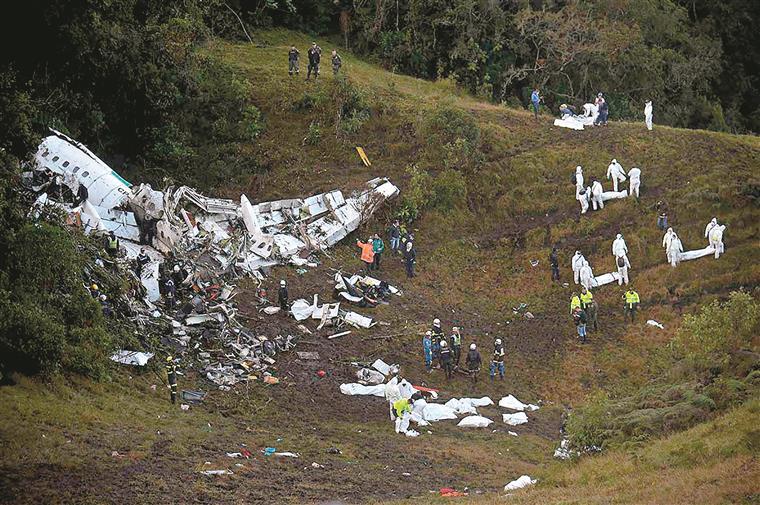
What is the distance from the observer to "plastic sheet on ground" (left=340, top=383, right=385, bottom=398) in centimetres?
2808

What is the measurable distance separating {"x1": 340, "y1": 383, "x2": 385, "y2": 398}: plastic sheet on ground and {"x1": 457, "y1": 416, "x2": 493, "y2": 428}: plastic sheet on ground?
7.51 ft

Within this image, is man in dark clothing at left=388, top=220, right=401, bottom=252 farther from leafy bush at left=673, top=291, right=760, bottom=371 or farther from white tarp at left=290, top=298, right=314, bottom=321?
leafy bush at left=673, top=291, right=760, bottom=371

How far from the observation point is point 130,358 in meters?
26.9

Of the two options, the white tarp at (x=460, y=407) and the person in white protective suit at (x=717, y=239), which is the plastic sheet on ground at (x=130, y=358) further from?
the person in white protective suit at (x=717, y=239)

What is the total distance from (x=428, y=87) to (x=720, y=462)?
103 feet

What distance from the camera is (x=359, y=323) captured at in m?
31.9

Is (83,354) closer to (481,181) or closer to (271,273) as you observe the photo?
(271,273)

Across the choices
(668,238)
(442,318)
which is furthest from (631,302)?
(442,318)

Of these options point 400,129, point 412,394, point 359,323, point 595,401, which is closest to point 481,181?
point 400,129

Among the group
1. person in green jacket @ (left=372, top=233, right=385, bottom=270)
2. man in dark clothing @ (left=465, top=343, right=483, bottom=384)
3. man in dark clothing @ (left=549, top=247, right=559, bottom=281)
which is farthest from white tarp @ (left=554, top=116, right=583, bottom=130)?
man in dark clothing @ (left=465, top=343, right=483, bottom=384)

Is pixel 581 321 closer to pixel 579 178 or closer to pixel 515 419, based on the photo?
pixel 515 419

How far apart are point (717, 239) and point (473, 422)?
493 inches

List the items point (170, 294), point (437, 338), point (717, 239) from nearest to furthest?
point (437, 338)
point (170, 294)
point (717, 239)

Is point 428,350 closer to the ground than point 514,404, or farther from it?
farther from it
